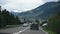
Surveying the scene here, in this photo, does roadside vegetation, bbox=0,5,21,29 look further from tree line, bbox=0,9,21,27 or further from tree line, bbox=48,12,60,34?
tree line, bbox=48,12,60,34

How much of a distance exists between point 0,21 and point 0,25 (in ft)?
9.67

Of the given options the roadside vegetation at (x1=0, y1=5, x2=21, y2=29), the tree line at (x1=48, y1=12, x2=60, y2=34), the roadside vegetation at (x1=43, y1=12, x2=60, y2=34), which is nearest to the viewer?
the tree line at (x1=48, y1=12, x2=60, y2=34)

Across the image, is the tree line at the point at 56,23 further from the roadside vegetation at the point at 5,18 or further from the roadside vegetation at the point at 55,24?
the roadside vegetation at the point at 5,18

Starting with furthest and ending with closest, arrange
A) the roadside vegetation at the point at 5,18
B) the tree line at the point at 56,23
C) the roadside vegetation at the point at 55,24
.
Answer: the roadside vegetation at the point at 5,18
the roadside vegetation at the point at 55,24
the tree line at the point at 56,23

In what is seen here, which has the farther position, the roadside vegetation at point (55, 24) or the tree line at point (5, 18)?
the tree line at point (5, 18)

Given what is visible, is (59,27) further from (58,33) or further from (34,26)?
(34,26)

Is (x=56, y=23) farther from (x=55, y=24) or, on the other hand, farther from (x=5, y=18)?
(x=5, y=18)

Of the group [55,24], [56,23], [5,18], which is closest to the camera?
[56,23]

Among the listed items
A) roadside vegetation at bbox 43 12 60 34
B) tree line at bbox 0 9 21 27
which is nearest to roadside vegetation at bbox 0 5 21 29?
tree line at bbox 0 9 21 27

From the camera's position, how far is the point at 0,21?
92500mm

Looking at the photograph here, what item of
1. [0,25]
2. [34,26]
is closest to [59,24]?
[34,26]

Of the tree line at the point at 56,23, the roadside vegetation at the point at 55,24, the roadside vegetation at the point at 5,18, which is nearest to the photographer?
the tree line at the point at 56,23

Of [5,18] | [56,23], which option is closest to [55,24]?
[56,23]

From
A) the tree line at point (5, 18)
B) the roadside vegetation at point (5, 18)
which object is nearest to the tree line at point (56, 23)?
the roadside vegetation at point (5, 18)
